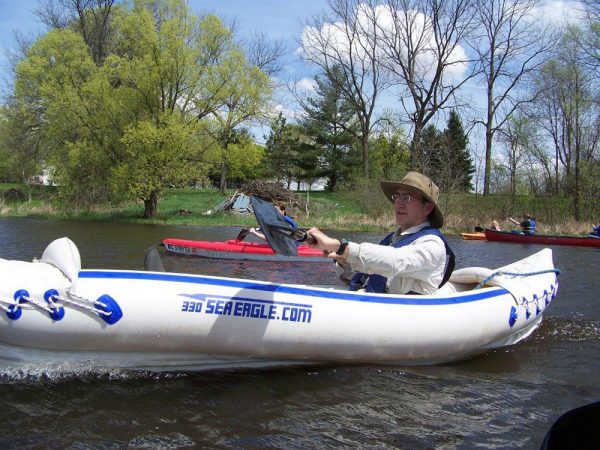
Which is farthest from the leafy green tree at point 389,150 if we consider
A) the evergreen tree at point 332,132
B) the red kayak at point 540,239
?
the red kayak at point 540,239

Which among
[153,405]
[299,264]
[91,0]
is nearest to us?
[153,405]

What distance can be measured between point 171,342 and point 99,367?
23.6 inches

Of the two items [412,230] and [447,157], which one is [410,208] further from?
[447,157]

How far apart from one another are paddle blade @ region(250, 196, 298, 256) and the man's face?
44.1 inches

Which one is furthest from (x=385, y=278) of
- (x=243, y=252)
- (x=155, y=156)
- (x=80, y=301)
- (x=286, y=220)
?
(x=155, y=156)

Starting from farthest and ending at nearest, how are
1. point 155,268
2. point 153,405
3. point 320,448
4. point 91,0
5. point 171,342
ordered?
point 91,0
point 155,268
point 171,342
point 153,405
point 320,448

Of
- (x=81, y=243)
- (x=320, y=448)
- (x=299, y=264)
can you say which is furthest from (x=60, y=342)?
(x=81, y=243)

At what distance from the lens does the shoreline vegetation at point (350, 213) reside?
82.2 ft

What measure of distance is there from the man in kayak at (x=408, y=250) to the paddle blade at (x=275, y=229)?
0.18 metres

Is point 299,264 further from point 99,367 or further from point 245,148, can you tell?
point 245,148

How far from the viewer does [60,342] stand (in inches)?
155

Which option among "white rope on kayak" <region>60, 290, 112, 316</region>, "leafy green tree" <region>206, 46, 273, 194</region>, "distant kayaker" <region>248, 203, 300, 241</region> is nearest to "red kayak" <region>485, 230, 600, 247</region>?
"distant kayaker" <region>248, 203, 300, 241</region>

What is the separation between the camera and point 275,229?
3.82 metres

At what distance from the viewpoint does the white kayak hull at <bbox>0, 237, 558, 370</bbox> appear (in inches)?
152
